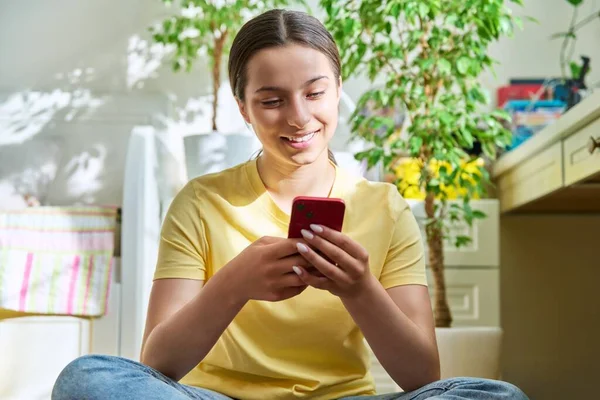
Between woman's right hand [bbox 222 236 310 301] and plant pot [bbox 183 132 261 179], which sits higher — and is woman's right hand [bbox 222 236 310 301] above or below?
below

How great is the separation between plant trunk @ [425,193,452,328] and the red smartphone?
1.34 meters

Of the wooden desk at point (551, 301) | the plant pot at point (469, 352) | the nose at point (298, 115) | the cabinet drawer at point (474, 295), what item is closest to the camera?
the nose at point (298, 115)

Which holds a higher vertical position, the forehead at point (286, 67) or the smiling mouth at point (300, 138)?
the forehead at point (286, 67)

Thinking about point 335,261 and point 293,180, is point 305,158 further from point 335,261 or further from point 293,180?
point 335,261

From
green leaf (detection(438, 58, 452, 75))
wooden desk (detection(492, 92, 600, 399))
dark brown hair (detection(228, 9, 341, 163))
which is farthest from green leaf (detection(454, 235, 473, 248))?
dark brown hair (detection(228, 9, 341, 163))

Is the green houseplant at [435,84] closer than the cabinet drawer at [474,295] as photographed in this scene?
Yes

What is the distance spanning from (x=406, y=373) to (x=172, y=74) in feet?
7.25

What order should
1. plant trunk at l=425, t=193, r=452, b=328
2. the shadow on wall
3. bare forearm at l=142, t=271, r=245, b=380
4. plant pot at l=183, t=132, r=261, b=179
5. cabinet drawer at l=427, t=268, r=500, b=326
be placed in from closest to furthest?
bare forearm at l=142, t=271, r=245, b=380 < plant trunk at l=425, t=193, r=452, b=328 < plant pot at l=183, t=132, r=261, b=179 < cabinet drawer at l=427, t=268, r=500, b=326 < the shadow on wall

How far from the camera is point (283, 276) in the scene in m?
1.11

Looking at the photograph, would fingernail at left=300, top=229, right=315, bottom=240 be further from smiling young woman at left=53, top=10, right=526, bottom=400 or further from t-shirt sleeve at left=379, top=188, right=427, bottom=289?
t-shirt sleeve at left=379, top=188, right=427, bottom=289

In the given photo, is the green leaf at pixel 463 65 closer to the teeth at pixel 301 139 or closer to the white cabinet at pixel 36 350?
the teeth at pixel 301 139

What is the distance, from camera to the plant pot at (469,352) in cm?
214

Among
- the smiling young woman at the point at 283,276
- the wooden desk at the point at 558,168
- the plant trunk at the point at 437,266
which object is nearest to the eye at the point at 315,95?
the smiling young woman at the point at 283,276

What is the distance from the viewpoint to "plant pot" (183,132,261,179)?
2547 mm
